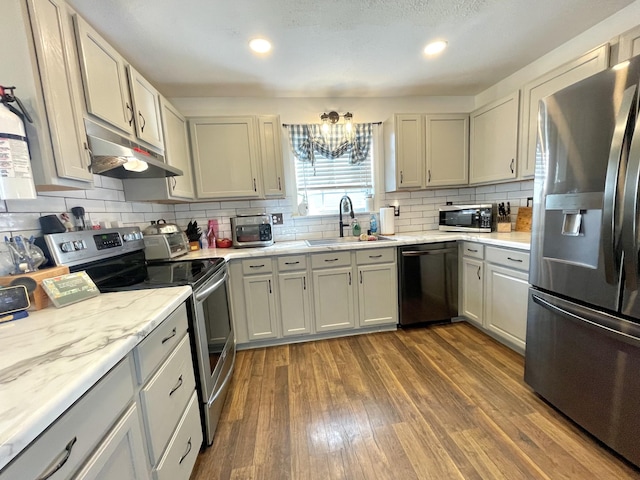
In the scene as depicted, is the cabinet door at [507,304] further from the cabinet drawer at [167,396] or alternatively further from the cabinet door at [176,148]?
the cabinet door at [176,148]

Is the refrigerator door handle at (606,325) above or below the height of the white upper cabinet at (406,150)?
below

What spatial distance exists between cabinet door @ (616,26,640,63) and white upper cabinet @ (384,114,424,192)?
1.37m

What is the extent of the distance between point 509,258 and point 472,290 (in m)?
Answer: 0.54

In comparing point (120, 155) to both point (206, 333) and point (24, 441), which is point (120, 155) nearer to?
point (206, 333)

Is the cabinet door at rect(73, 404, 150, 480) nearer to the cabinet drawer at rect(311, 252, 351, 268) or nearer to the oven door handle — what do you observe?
the oven door handle

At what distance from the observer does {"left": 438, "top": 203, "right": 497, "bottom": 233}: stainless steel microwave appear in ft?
8.10

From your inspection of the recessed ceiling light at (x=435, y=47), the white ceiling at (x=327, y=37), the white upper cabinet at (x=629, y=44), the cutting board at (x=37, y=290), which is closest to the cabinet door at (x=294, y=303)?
the cutting board at (x=37, y=290)

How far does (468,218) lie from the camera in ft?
8.59

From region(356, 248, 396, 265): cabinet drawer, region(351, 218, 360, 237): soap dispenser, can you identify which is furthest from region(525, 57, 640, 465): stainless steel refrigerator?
region(351, 218, 360, 237): soap dispenser

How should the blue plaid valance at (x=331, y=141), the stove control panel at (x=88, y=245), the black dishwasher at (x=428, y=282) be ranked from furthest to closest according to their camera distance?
the blue plaid valance at (x=331, y=141)
the black dishwasher at (x=428, y=282)
the stove control panel at (x=88, y=245)

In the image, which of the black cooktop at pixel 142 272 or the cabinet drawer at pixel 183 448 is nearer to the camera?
the cabinet drawer at pixel 183 448

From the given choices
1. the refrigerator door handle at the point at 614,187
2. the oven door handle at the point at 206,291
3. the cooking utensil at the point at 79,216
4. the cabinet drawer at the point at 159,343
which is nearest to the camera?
the cabinet drawer at the point at 159,343

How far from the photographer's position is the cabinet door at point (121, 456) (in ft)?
2.05

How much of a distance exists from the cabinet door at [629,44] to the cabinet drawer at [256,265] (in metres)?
2.63
